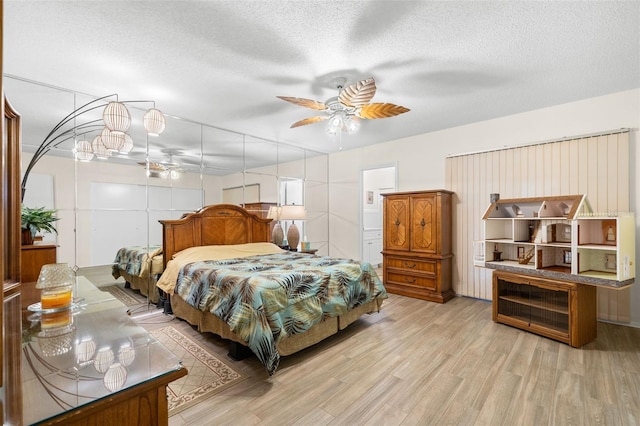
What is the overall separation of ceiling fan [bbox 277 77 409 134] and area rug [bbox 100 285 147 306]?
10.6 feet

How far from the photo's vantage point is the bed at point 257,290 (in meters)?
2.34

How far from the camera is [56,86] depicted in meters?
3.03

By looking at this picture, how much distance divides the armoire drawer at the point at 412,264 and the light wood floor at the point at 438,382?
1181 mm

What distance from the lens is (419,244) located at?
175 inches

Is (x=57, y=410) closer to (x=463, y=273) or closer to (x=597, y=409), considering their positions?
(x=597, y=409)

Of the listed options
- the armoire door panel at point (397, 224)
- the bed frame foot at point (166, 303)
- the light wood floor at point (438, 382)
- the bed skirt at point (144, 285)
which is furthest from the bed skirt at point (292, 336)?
the armoire door panel at point (397, 224)

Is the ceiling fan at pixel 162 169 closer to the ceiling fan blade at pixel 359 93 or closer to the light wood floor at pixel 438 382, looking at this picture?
the light wood floor at pixel 438 382

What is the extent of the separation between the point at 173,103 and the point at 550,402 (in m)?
4.43

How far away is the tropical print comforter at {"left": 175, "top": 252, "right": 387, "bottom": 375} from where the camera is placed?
2.30 m

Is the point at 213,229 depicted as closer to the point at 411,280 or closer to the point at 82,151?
the point at 82,151

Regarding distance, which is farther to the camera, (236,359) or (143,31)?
(236,359)

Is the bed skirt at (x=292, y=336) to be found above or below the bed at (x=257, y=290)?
below

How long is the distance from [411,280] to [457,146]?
7.03ft

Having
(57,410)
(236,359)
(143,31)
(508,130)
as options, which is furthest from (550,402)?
(143,31)
